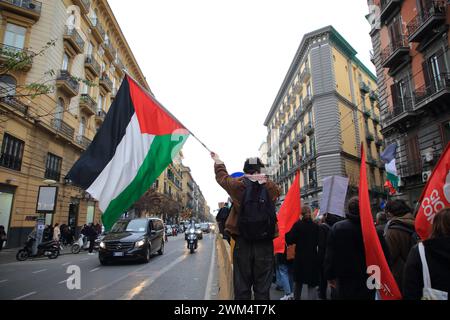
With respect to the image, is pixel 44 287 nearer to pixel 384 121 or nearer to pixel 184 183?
pixel 384 121

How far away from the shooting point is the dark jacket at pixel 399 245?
154 inches

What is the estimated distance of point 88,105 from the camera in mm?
28953

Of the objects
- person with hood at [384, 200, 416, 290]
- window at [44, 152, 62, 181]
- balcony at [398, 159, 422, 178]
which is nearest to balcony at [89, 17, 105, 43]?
window at [44, 152, 62, 181]

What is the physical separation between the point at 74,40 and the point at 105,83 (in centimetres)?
840

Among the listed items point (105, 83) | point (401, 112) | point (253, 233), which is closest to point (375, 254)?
point (253, 233)

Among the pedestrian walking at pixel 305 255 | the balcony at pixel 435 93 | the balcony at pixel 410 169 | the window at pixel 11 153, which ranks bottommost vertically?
the pedestrian walking at pixel 305 255

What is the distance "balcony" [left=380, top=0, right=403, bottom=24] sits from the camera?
18.5m

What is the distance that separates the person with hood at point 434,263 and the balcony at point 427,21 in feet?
54.5

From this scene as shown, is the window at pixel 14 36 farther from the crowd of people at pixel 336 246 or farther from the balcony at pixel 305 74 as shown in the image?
the balcony at pixel 305 74

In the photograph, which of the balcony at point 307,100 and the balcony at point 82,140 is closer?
the balcony at point 82,140

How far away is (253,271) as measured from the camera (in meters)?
3.36

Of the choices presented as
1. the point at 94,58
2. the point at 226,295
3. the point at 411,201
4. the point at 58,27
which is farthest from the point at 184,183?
the point at 226,295

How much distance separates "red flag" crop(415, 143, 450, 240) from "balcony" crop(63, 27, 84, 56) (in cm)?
2714

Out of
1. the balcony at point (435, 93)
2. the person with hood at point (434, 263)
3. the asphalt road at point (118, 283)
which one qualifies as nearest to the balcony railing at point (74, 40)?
the asphalt road at point (118, 283)
